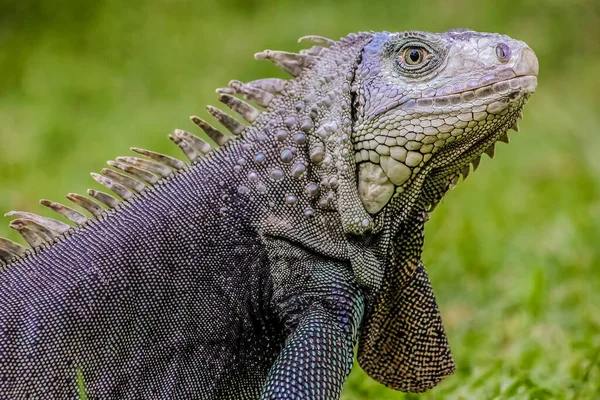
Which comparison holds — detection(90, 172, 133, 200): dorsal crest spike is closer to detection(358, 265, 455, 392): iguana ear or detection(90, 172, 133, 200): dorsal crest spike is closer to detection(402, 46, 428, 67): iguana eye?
detection(358, 265, 455, 392): iguana ear

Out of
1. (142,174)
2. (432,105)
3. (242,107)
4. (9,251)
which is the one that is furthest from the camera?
(242,107)

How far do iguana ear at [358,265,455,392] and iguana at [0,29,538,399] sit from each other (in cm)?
14

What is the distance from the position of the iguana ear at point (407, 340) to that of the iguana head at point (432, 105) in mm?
535

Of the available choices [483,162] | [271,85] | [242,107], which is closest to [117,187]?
[242,107]

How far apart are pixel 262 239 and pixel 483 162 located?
746 cm

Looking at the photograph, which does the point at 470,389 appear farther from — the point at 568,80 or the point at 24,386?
the point at 568,80

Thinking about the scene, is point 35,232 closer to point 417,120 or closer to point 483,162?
point 417,120

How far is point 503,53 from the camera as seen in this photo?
3.41 meters

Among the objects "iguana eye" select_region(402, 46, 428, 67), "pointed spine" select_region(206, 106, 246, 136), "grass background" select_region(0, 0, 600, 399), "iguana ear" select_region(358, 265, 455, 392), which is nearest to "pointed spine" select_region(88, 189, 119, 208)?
"pointed spine" select_region(206, 106, 246, 136)

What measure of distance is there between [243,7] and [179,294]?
1148cm

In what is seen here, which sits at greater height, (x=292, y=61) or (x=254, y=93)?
(x=292, y=61)

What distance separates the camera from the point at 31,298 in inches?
133

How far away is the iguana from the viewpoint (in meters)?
3.35

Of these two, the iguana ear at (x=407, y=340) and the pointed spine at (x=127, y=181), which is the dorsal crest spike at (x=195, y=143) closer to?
the pointed spine at (x=127, y=181)
